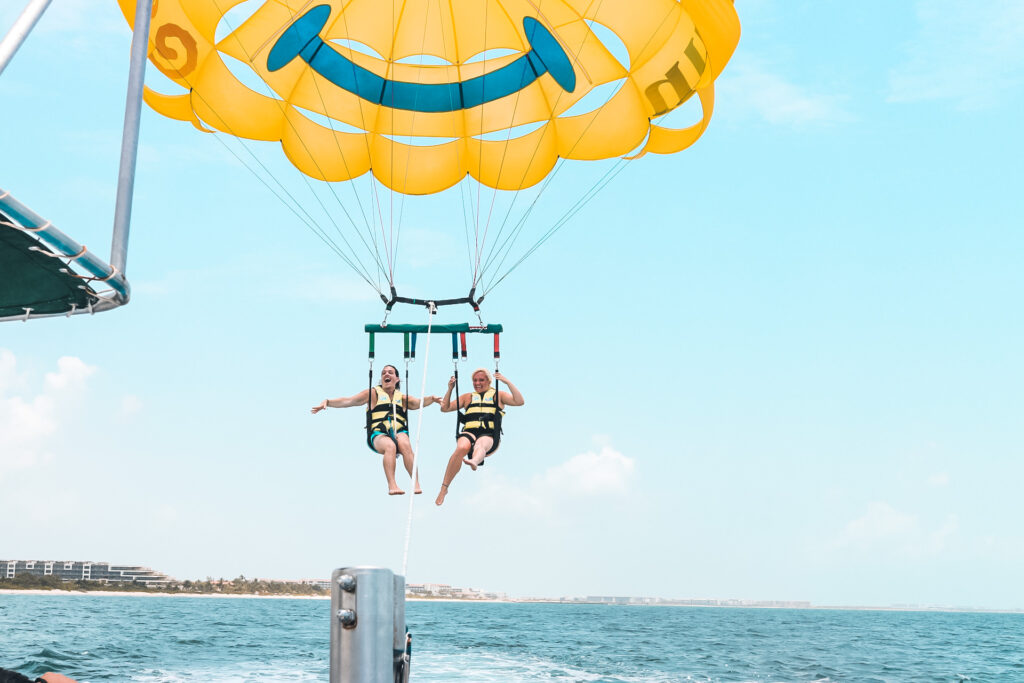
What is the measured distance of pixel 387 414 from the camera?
8008 millimetres

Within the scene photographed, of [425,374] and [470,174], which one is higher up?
[470,174]

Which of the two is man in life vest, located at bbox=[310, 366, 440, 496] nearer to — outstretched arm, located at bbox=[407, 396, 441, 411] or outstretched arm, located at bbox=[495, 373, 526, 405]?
outstretched arm, located at bbox=[407, 396, 441, 411]

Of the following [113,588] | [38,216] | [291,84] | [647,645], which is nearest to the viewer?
[38,216]

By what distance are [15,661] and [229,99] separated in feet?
45.3

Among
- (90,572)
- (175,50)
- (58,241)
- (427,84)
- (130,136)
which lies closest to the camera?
(58,241)

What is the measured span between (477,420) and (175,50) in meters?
4.54

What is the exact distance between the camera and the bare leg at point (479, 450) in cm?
792

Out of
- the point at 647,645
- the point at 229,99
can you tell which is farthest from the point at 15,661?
the point at 647,645

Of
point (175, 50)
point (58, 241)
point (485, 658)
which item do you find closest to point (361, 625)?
point (58, 241)

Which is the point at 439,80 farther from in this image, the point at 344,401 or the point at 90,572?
the point at 90,572

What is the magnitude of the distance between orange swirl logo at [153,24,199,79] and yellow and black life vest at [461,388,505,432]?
4278 mm

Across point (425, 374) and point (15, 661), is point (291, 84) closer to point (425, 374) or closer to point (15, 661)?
point (425, 374)

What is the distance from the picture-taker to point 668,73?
8.91m

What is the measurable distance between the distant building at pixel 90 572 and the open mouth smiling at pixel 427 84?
111112 millimetres
